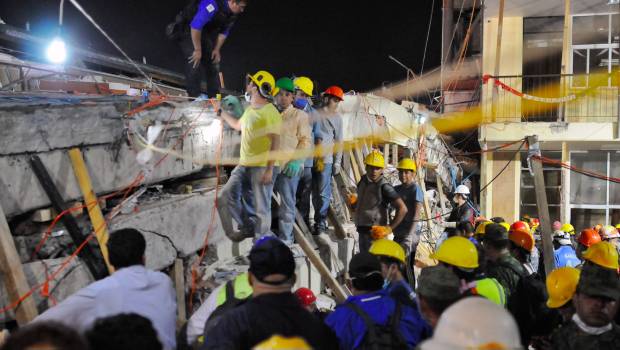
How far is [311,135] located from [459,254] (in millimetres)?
3757

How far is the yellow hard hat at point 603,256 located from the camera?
4.33 metres

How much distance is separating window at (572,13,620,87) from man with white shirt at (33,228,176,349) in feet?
51.5

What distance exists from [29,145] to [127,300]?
2391 millimetres

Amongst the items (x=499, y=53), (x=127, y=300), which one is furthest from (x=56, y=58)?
(x=499, y=53)

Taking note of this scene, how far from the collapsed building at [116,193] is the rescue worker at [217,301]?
5.23 feet

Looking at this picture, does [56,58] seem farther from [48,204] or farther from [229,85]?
Result: [229,85]

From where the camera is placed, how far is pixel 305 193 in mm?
7836

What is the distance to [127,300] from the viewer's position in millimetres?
2951

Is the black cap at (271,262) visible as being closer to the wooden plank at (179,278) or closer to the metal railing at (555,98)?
the wooden plank at (179,278)

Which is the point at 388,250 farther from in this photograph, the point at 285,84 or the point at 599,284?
the point at 285,84

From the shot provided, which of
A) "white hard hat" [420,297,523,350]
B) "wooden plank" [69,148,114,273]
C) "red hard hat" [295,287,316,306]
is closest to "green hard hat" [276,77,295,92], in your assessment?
"wooden plank" [69,148,114,273]

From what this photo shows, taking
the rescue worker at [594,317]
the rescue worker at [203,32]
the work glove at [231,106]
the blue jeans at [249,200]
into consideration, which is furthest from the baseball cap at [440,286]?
the rescue worker at [203,32]

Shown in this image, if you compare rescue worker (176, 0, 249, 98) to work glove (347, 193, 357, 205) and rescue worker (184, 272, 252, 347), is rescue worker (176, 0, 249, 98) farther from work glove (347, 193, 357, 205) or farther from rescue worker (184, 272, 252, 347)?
rescue worker (184, 272, 252, 347)

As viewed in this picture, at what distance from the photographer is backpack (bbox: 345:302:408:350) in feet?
9.52
